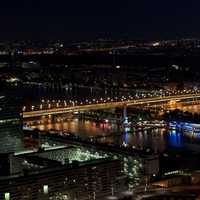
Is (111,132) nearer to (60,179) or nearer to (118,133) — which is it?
(118,133)

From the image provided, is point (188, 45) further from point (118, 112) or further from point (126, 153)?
point (126, 153)

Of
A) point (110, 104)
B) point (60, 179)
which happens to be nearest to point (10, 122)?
point (60, 179)

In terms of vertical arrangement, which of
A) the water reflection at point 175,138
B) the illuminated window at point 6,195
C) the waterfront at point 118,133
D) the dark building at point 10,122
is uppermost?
the dark building at point 10,122

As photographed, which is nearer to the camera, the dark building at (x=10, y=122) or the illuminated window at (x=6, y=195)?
the illuminated window at (x=6, y=195)

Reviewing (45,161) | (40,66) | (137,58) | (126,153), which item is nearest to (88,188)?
(45,161)

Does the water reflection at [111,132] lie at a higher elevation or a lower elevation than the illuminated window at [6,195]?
lower

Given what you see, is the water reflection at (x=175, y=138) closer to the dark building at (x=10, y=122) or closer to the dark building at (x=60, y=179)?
the dark building at (x=10, y=122)

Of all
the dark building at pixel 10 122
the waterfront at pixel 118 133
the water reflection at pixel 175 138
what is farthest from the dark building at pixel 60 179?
the water reflection at pixel 175 138

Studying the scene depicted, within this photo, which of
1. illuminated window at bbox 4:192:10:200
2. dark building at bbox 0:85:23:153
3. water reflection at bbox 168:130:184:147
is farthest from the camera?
water reflection at bbox 168:130:184:147

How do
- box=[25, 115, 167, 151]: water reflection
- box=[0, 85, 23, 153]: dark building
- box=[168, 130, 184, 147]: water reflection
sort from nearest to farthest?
1. box=[0, 85, 23, 153]: dark building
2. box=[168, 130, 184, 147]: water reflection
3. box=[25, 115, 167, 151]: water reflection

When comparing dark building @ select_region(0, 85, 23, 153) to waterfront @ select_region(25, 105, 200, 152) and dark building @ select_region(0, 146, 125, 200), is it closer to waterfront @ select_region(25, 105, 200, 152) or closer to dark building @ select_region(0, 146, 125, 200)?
dark building @ select_region(0, 146, 125, 200)

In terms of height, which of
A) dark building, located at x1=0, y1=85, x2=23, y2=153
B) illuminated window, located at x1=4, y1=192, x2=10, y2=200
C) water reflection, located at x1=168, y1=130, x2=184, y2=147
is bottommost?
water reflection, located at x1=168, y1=130, x2=184, y2=147

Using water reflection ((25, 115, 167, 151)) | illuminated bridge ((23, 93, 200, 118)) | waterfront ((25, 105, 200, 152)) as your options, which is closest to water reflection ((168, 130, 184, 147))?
waterfront ((25, 105, 200, 152))
